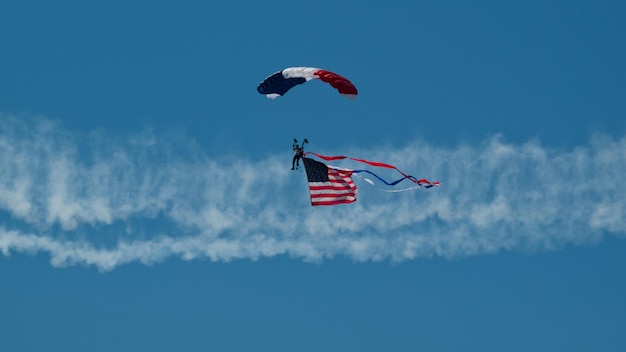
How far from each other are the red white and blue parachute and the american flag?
3870 mm

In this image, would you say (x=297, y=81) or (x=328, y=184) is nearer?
(x=328, y=184)

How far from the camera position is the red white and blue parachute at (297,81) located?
53.2 m

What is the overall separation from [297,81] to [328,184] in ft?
16.8

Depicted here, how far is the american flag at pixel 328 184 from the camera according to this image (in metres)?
55.2

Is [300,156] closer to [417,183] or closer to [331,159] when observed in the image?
[331,159]

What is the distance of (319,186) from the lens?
5531cm

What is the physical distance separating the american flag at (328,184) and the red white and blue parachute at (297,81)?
12.7 ft

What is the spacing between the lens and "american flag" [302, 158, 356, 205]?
55.2 metres

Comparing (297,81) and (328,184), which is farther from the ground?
(297,81)

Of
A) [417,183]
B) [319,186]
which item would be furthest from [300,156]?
[417,183]

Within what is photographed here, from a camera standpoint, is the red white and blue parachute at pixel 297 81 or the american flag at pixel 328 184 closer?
the red white and blue parachute at pixel 297 81

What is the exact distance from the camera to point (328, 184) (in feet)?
182

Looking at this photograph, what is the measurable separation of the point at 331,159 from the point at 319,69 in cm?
481

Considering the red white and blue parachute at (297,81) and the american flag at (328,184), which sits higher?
the red white and blue parachute at (297,81)
